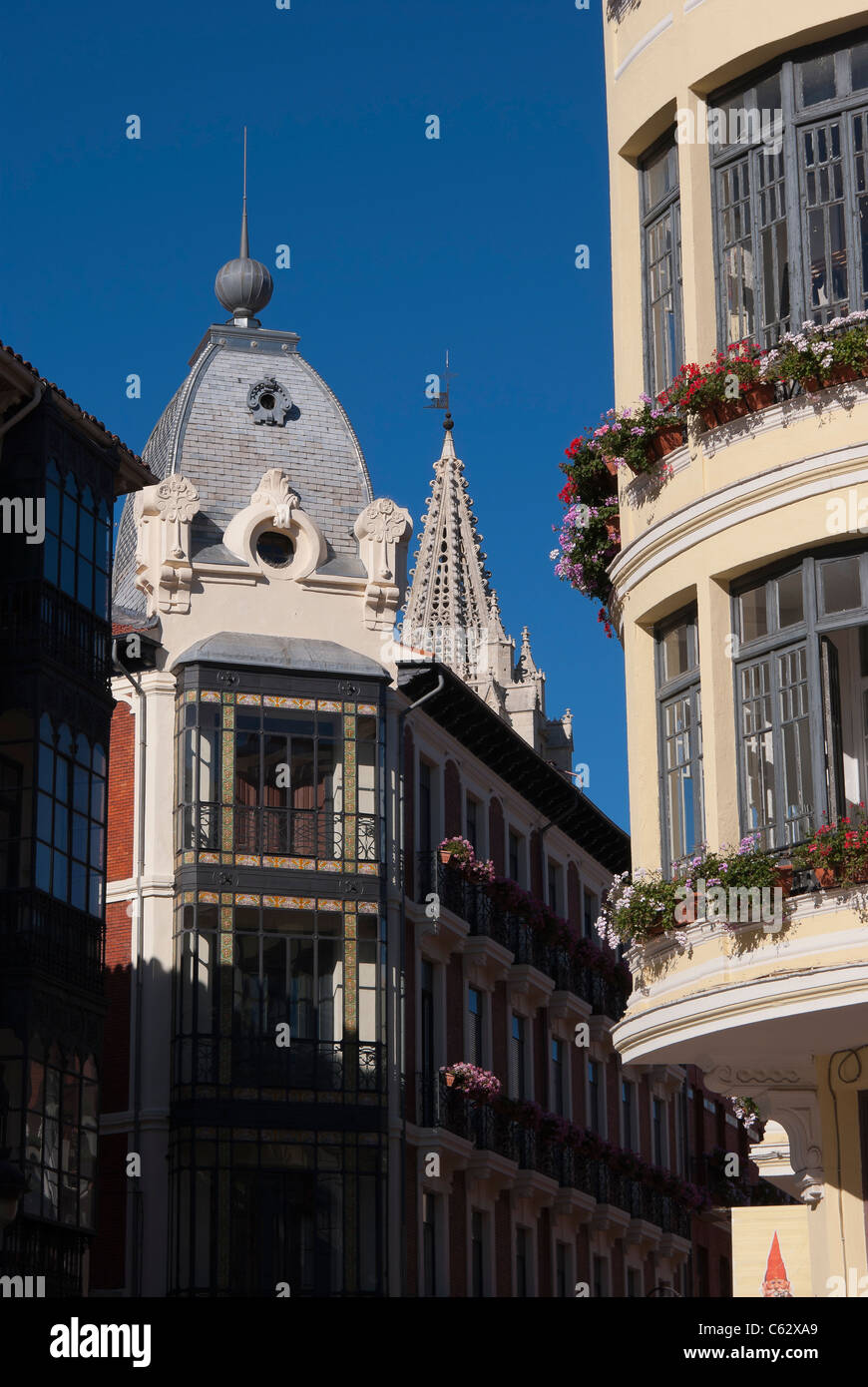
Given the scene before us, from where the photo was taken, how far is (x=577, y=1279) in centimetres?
→ 5338

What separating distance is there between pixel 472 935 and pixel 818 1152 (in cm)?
2888

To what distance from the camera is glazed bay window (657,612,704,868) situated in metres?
20.3

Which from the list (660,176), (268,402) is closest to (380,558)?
(268,402)

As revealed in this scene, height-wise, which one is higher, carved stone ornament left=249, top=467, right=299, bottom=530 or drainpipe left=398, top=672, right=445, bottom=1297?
carved stone ornament left=249, top=467, right=299, bottom=530

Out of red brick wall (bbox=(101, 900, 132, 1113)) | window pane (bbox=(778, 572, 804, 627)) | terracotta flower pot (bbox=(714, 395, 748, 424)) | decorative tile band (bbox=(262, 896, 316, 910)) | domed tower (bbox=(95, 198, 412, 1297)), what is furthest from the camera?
decorative tile band (bbox=(262, 896, 316, 910))

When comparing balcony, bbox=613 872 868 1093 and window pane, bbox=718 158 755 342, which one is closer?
balcony, bbox=613 872 868 1093

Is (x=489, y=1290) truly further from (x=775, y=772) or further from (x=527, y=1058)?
(x=775, y=772)

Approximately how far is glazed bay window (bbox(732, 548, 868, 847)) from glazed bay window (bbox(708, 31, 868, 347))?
87.6 inches

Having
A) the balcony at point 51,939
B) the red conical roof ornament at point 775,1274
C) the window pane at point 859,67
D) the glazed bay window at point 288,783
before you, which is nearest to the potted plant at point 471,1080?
the glazed bay window at point 288,783

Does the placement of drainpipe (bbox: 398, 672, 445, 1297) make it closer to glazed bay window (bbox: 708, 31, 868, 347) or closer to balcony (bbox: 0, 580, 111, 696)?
balcony (bbox: 0, 580, 111, 696)

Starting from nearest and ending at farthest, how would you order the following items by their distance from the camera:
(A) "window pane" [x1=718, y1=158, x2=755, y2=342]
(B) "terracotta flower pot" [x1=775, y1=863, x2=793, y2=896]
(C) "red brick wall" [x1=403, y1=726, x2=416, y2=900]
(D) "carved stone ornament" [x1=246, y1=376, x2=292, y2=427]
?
1. (B) "terracotta flower pot" [x1=775, y1=863, x2=793, y2=896]
2. (A) "window pane" [x1=718, y1=158, x2=755, y2=342]
3. (C) "red brick wall" [x1=403, y1=726, x2=416, y2=900]
4. (D) "carved stone ornament" [x1=246, y1=376, x2=292, y2=427]

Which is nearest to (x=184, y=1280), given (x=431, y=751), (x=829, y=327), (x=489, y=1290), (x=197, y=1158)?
(x=197, y=1158)

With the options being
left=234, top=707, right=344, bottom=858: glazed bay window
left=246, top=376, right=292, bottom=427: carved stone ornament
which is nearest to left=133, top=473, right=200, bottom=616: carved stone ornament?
left=234, top=707, right=344, bottom=858: glazed bay window

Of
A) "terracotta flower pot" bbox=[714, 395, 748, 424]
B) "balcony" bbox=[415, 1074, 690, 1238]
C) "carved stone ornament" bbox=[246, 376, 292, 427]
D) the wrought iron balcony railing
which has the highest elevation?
"carved stone ornament" bbox=[246, 376, 292, 427]
